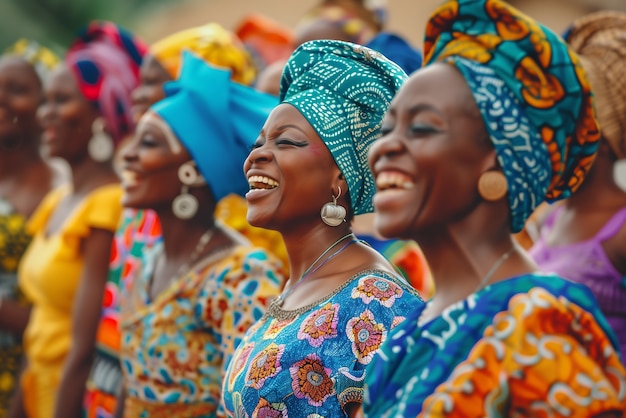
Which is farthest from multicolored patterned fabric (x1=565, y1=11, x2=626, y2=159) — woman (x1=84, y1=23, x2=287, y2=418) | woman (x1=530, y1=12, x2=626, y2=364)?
woman (x1=84, y1=23, x2=287, y2=418)

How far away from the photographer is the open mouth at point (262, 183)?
3393 millimetres

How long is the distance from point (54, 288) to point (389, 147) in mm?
4014

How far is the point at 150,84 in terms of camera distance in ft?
19.6

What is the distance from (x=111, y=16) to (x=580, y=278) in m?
13.4

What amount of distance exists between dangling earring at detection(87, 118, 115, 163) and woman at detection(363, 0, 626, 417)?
13.7ft

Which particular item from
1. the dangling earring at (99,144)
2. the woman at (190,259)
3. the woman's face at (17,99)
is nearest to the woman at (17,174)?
the woman's face at (17,99)

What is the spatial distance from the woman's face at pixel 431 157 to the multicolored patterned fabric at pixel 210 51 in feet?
11.3

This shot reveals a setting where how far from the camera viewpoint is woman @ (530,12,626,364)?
14.5 ft

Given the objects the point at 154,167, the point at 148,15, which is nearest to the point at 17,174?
the point at 154,167

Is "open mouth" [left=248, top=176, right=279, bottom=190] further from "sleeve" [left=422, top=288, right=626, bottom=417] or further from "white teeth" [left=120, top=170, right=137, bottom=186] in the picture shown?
Answer: "white teeth" [left=120, top=170, right=137, bottom=186]

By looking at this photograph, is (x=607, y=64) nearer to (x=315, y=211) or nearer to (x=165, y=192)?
(x=315, y=211)

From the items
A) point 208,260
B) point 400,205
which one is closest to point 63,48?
point 208,260

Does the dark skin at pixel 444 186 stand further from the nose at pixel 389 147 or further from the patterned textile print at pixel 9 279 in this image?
the patterned textile print at pixel 9 279

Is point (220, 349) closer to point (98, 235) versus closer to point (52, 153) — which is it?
point (98, 235)
